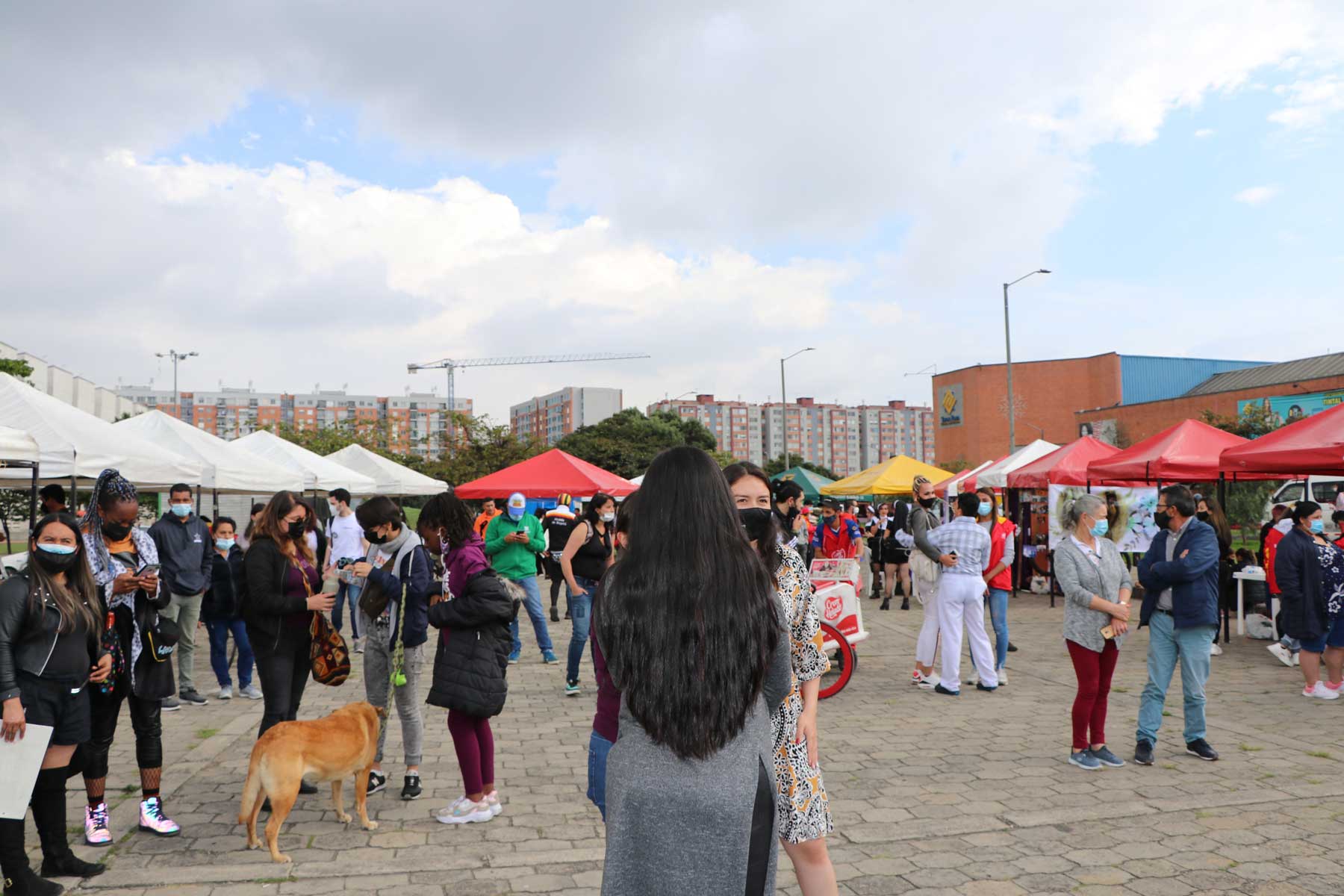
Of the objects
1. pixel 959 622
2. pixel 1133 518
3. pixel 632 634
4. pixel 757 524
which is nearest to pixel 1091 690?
pixel 959 622

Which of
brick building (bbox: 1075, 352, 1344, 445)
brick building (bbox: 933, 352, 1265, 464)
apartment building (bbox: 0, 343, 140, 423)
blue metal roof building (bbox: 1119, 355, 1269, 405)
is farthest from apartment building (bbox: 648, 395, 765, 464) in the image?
apartment building (bbox: 0, 343, 140, 423)

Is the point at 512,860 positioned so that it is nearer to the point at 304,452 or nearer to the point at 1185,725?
the point at 1185,725

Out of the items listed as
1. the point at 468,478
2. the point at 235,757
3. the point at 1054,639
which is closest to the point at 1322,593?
the point at 1054,639

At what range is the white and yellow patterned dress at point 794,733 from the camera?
3.12 meters

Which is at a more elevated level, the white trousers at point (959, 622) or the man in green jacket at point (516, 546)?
the man in green jacket at point (516, 546)

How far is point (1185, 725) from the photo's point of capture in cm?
642

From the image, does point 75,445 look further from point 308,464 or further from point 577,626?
point 308,464

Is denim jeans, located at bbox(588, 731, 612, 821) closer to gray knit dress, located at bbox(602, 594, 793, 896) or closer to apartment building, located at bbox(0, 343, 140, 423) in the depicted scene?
gray knit dress, located at bbox(602, 594, 793, 896)

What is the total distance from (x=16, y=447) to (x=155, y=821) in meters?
3.80

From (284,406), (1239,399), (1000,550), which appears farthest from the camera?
(284,406)

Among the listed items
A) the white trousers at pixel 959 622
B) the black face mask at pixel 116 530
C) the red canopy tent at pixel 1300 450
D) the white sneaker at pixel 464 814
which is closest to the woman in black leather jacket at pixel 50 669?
the black face mask at pixel 116 530

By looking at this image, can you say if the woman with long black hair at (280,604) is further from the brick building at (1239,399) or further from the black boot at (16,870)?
the brick building at (1239,399)

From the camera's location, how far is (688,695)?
7.70 feet

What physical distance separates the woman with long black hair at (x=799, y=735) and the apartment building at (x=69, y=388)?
63019mm
